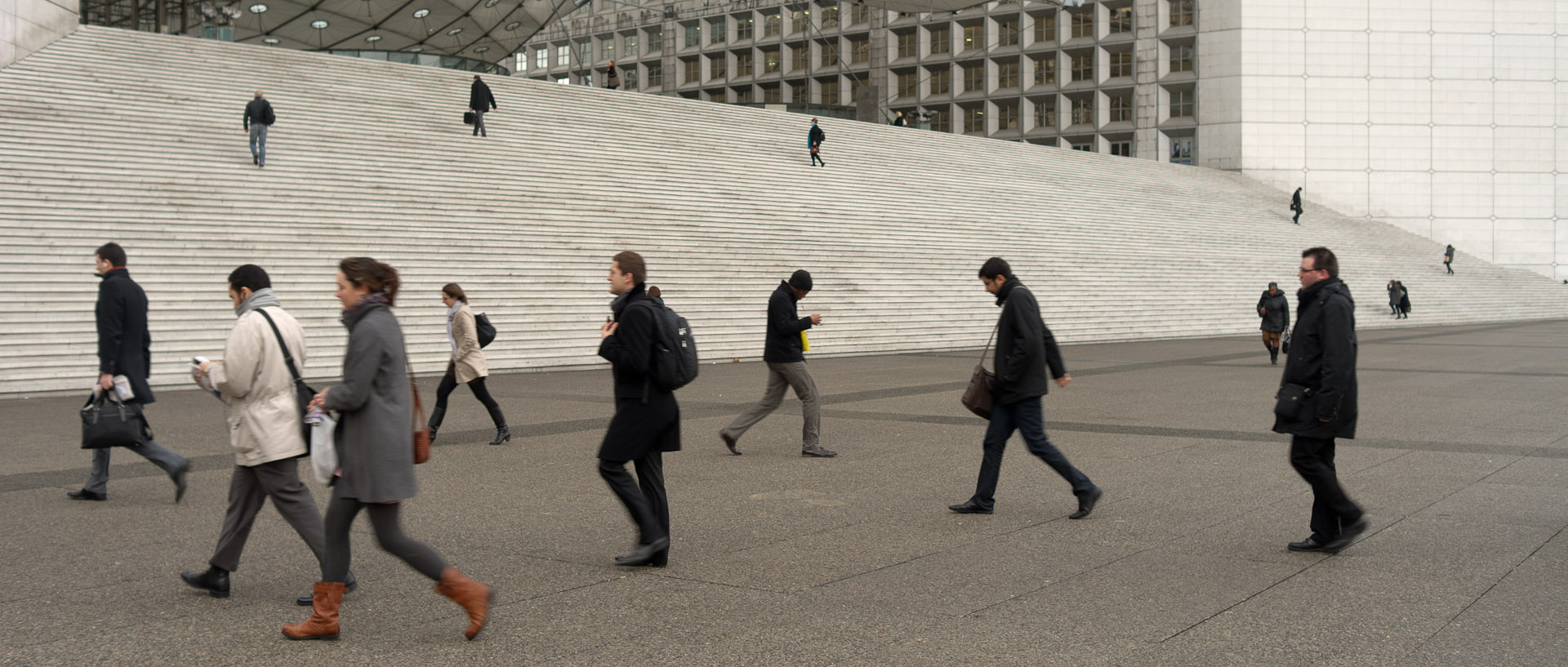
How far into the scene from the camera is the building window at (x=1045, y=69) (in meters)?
56.3

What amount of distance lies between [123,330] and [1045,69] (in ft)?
A: 177

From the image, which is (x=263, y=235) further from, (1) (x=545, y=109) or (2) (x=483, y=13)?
(2) (x=483, y=13)

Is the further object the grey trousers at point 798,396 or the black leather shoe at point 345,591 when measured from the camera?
the grey trousers at point 798,396

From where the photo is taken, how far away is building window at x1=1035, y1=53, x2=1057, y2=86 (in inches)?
2216

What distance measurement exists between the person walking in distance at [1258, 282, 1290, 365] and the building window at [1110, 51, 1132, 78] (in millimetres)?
39478

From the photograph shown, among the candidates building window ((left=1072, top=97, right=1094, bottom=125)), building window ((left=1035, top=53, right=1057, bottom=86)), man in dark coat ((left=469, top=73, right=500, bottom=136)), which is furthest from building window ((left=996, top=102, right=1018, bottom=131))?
man in dark coat ((left=469, top=73, right=500, bottom=136))

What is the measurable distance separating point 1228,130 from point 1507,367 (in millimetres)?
36567

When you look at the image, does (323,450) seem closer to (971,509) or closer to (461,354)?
(971,509)

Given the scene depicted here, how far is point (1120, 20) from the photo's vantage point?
5472 centimetres

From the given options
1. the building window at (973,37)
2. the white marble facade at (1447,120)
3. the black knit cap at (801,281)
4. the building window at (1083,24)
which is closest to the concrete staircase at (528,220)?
the black knit cap at (801,281)

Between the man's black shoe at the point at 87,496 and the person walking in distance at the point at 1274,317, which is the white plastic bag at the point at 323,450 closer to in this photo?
the man's black shoe at the point at 87,496

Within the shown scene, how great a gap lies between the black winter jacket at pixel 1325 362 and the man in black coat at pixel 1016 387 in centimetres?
125

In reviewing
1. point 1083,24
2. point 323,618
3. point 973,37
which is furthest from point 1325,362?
point 973,37

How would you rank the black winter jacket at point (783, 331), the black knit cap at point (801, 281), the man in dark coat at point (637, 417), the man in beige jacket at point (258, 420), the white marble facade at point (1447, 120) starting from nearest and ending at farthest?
the man in beige jacket at point (258, 420) → the man in dark coat at point (637, 417) → the black knit cap at point (801, 281) → the black winter jacket at point (783, 331) → the white marble facade at point (1447, 120)
